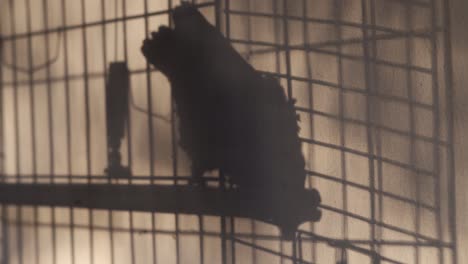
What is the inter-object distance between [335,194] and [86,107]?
1.07m

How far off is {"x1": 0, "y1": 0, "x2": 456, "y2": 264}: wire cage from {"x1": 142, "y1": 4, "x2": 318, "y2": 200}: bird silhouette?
4cm

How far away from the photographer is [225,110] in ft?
7.22

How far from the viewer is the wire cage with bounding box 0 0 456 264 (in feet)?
6.18

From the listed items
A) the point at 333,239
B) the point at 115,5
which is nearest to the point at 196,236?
the point at 333,239

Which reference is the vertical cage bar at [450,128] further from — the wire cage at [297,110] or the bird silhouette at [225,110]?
the bird silhouette at [225,110]

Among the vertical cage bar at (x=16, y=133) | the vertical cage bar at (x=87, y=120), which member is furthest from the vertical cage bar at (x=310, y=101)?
the vertical cage bar at (x=16, y=133)

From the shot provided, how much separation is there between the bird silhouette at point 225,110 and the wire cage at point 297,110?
4 cm

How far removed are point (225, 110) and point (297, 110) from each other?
0.28 meters

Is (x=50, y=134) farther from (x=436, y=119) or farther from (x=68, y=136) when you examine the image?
(x=436, y=119)

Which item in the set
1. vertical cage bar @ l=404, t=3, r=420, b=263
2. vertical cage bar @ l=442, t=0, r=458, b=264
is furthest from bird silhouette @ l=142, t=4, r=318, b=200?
vertical cage bar @ l=442, t=0, r=458, b=264

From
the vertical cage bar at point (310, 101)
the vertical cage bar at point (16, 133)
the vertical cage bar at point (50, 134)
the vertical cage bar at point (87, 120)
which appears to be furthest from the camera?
the vertical cage bar at point (16, 133)

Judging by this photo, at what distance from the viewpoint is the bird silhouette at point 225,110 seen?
2088 millimetres

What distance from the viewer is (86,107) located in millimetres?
2479

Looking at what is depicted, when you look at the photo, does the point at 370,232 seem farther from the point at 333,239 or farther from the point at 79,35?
the point at 79,35
